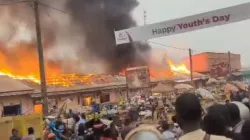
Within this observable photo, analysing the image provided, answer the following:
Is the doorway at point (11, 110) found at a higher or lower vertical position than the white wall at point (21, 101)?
lower

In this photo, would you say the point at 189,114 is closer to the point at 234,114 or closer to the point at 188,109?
the point at 188,109

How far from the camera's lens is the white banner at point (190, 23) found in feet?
35.6

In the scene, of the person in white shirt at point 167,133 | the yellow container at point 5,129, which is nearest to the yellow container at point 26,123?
the yellow container at point 5,129

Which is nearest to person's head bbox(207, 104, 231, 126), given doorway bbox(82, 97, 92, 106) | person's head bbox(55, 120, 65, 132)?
person's head bbox(55, 120, 65, 132)

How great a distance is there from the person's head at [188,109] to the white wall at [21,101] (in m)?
17.8

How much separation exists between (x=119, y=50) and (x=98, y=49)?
2.48m

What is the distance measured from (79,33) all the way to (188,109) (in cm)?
3552

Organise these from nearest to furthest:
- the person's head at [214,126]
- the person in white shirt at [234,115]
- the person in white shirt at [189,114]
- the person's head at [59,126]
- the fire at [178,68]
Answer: the person in white shirt at [189,114] → the person's head at [214,126] → the person in white shirt at [234,115] → the person's head at [59,126] → the fire at [178,68]

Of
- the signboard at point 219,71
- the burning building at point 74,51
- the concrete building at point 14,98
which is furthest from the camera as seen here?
the signboard at point 219,71

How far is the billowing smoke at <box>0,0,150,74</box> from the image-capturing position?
31.6 metres

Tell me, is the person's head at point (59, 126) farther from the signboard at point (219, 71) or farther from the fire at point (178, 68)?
the fire at point (178, 68)

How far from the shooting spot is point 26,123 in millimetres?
13078

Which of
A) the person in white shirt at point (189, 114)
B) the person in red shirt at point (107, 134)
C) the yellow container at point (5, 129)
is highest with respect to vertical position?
the person in white shirt at point (189, 114)

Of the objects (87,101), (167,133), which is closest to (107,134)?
(167,133)
